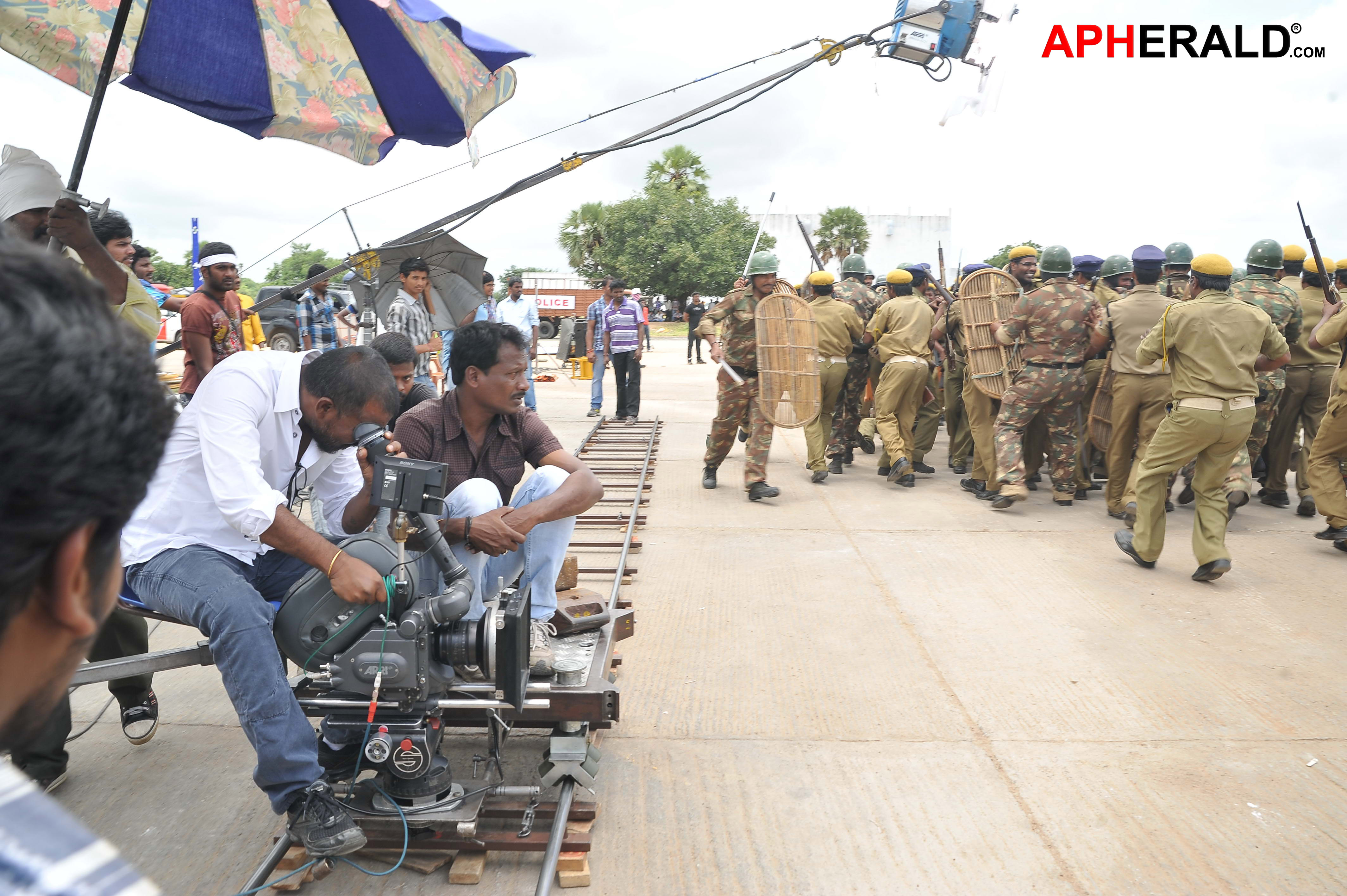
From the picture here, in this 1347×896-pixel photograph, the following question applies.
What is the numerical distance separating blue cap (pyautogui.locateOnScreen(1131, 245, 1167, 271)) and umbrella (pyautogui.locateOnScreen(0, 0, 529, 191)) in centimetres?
557

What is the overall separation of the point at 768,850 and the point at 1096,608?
3.30 m

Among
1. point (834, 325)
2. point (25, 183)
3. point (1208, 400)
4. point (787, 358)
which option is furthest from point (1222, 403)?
point (25, 183)

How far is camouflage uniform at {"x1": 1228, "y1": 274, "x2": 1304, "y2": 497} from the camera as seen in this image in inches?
299

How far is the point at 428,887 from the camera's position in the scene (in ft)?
9.65

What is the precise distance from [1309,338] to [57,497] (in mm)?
9934

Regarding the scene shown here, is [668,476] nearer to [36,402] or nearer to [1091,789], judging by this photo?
[1091,789]

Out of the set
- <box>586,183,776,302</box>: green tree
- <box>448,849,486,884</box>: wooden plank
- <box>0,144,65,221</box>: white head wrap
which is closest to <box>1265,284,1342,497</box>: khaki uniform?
<box>448,849,486,884</box>: wooden plank

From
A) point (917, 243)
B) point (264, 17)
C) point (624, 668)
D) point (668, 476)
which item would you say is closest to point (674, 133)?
point (264, 17)

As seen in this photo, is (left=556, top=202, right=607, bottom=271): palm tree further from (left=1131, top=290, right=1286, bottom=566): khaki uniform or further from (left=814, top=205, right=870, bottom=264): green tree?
(left=1131, top=290, right=1286, bottom=566): khaki uniform

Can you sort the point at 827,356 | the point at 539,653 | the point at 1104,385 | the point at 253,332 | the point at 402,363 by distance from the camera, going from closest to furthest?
the point at 539,653 < the point at 402,363 < the point at 253,332 < the point at 1104,385 < the point at 827,356

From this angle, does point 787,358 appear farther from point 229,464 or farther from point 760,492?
point 229,464

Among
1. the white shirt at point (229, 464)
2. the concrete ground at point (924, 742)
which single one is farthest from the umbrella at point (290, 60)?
the concrete ground at point (924, 742)

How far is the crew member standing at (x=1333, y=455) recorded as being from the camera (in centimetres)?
671

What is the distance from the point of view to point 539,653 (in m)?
3.48
